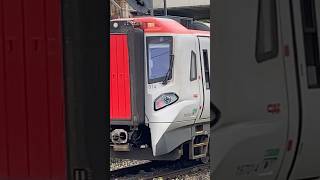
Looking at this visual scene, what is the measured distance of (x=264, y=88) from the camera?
314cm

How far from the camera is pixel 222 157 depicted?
10.4 ft

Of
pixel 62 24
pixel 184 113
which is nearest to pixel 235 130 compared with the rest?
pixel 62 24

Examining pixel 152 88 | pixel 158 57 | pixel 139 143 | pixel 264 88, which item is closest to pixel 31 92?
pixel 264 88

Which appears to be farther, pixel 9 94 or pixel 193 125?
pixel 193 125

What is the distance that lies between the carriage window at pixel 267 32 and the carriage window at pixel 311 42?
0.57 ft

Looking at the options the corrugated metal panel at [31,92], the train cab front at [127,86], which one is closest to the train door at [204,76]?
the train cab front at [127,86]

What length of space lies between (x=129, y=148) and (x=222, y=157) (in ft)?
21.6

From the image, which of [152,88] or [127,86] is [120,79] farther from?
[152,88]

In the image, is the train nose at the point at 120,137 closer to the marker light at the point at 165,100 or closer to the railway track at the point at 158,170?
the railway track at the point at 158,170

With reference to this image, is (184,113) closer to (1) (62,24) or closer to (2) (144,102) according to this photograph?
(2) (144,102)

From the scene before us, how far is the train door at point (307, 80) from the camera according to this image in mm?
3176

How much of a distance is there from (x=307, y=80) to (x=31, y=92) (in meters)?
1.61

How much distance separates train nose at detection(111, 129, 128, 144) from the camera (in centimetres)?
954

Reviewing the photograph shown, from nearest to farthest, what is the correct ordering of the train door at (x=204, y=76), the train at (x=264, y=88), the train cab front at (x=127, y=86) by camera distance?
the train at (x=264, y=88) → the train cab front at (x=127, y=86) → the train door at (x=204, y=76)
